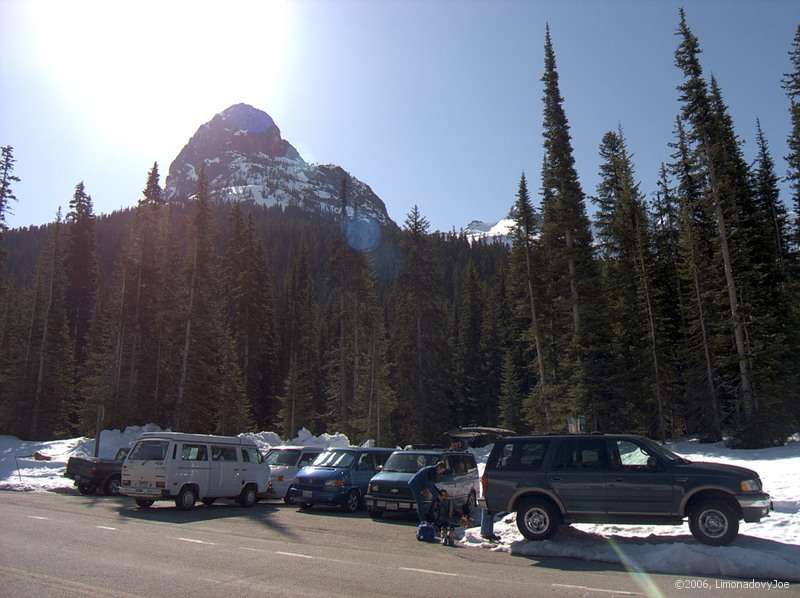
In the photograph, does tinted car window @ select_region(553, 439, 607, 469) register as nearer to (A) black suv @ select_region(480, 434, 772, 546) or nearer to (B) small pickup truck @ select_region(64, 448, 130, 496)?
(A) black suv @ select_region(480, 434, 772, 546)

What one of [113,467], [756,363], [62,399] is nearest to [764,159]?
[756,363]

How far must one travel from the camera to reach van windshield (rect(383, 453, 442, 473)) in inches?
642

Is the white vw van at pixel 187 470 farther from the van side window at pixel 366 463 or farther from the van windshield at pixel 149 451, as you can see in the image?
the van side window at pixel 366 463

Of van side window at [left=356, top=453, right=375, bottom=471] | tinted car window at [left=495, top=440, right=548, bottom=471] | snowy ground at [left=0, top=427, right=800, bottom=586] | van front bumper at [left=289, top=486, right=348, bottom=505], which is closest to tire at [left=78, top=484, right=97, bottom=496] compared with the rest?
van front bumper at [left=289, top=486, right=348, bottom=505]

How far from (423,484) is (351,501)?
5.32 metres

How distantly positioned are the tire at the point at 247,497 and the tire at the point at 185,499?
1813 millimetres

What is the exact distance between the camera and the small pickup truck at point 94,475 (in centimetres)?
1984

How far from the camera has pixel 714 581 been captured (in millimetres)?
8109

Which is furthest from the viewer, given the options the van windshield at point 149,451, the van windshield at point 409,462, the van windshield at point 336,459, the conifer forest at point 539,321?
the conifer forest at point 539,321

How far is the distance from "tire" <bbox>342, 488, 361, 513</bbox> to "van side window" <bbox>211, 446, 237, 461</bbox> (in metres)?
3.79

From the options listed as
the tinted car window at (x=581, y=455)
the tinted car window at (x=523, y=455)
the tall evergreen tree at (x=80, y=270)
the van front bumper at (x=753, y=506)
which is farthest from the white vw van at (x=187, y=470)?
the tall evergreen tree at (x=80, y=270)

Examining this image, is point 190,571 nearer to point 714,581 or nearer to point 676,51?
point 714,581

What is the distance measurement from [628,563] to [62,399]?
48.0 metres

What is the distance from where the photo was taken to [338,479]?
16969 millimetres
